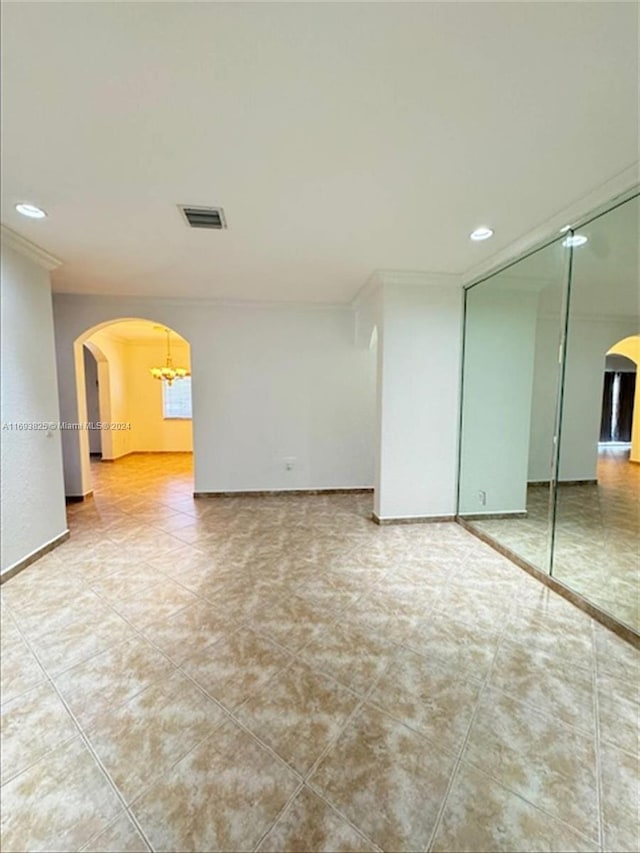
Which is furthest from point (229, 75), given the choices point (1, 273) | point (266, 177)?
point (1, 273)

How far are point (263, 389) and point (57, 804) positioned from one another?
405cm

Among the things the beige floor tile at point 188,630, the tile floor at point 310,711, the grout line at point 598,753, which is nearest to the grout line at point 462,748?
the tile floor at point 310,711

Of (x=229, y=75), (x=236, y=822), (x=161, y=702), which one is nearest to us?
(x=236, y=822)

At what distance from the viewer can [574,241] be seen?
258 cm

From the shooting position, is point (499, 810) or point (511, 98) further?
point (511, 98)

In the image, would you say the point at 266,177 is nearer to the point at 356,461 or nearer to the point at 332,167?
the point at 332,167

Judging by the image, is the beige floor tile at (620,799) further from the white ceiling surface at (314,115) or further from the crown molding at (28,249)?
the crown molding at (28,249)

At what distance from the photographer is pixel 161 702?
1.63 m

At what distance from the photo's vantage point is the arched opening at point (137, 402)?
23.6 feet

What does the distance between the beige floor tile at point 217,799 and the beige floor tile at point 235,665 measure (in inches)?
10.1

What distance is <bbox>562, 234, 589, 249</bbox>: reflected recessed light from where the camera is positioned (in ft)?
8.30

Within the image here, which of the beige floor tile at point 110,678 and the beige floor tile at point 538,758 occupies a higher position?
the beige floor tile at point 538,758

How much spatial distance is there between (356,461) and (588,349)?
307cm

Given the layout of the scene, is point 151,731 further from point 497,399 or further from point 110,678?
point 497,399
